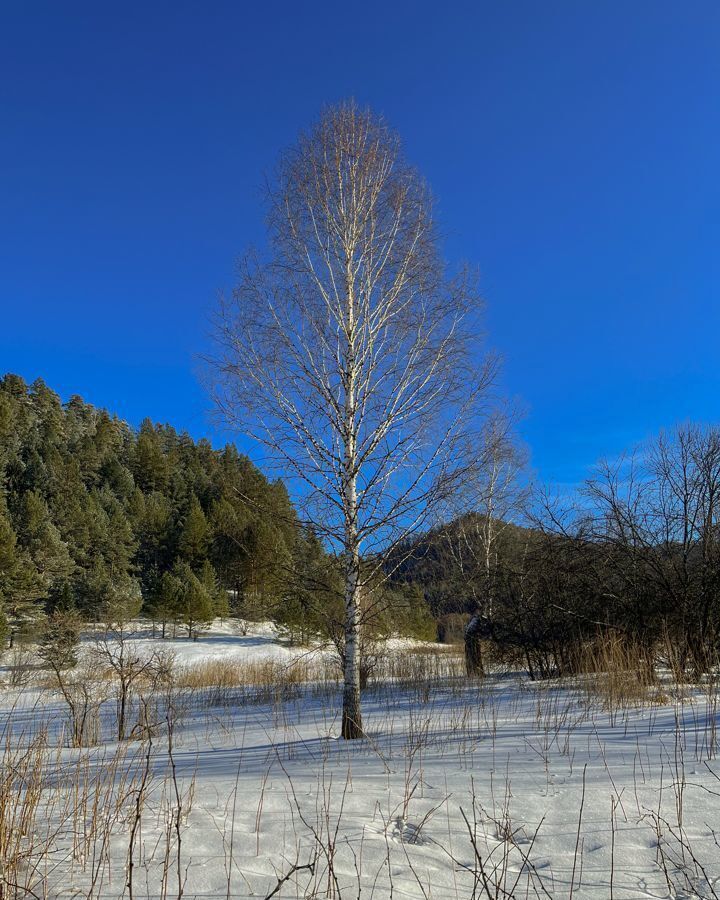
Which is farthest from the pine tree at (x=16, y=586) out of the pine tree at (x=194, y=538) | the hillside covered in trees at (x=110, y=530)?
the pine tree at (x=194, y=538)

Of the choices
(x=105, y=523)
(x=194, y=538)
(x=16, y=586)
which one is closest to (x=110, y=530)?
(x=105, y=523)

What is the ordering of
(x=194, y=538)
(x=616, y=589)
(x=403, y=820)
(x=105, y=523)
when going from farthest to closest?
(x=194, y=538) < (x=105, y=523) < (x=616, y=589) < (x=403, y=820)

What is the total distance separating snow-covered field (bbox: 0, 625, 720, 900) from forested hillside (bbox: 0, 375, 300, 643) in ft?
59.6

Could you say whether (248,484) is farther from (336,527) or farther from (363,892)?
(363,892)

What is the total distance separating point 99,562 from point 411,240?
148 feet

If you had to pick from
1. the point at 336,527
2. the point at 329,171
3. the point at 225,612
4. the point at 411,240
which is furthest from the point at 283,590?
the point at 225,612

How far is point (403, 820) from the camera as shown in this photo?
2725 millimetres

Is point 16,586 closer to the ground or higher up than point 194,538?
closer to the ground

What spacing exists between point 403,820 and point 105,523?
55.3 metres

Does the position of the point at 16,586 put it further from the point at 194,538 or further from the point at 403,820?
the point at 403,820

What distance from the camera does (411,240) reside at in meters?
7.48

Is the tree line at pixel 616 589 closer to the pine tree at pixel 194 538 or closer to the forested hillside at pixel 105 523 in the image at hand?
the forested hillside at pixel 105 523

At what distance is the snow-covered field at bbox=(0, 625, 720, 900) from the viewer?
2.05 meters

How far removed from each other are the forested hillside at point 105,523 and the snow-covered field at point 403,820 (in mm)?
18171
